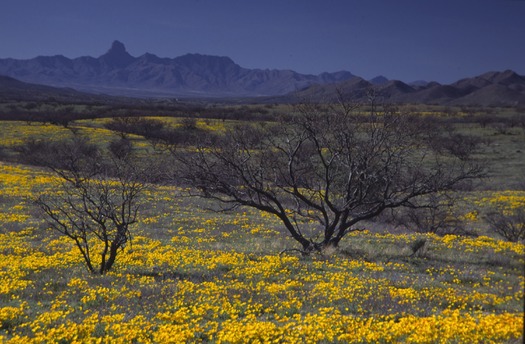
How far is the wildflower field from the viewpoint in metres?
7.86

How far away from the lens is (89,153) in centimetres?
5650

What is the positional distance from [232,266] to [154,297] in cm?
367

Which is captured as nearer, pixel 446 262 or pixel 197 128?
pixel 446 262

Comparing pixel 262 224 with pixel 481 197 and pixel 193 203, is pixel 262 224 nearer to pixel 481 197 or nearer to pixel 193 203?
pixel 193 203

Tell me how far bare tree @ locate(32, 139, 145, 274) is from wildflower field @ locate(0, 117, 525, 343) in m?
0.89

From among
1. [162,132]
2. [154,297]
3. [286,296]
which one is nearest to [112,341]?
[154,297]

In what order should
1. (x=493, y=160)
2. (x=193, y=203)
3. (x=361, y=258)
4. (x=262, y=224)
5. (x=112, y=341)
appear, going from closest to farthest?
1. (x=112, y=341)
2. (x=361, y=258)
3. (x=262, y=224)
4. (x=193, y=203)
5. (x=493, y=160)

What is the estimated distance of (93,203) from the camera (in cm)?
1349

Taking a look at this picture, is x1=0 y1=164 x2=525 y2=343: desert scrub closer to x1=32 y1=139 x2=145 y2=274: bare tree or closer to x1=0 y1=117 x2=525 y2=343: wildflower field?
x1=0 y1=117 x2=525 y2=343: wildflower field

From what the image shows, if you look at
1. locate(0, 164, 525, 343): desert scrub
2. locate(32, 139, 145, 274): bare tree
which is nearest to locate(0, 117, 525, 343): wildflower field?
locate(0, 164, 525, 343): desert scrub

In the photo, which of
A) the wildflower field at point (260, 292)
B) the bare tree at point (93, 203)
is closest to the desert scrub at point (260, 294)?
the wildflower field at point (260, 292)

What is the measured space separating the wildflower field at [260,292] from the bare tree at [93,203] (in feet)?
2.91

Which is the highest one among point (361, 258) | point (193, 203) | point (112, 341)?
point (112, 341)

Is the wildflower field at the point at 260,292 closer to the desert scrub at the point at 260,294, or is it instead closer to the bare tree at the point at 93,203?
the desert scrub at the point at 260,294
